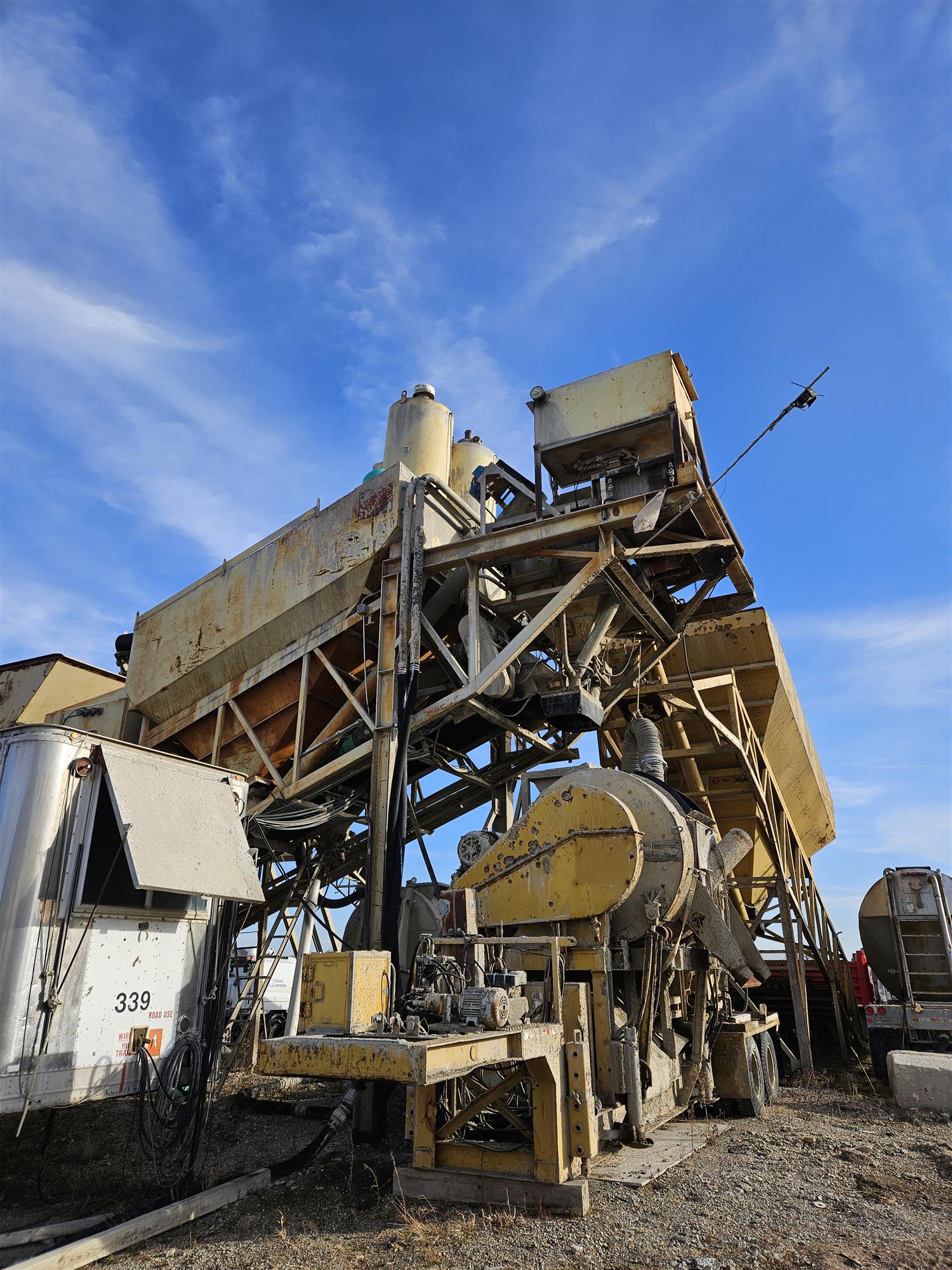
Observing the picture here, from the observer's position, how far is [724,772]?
1517 cm

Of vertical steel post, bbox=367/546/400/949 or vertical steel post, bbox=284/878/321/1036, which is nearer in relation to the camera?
vertical steel post, bbox=367/546/400/949

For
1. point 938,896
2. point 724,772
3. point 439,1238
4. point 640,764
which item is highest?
point 724,772

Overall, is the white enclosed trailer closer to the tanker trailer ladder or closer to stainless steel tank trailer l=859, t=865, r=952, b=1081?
the tanker trailer ladder

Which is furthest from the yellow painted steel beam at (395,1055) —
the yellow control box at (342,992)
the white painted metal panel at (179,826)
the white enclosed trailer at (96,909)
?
the white painted metal panel at (179,826)

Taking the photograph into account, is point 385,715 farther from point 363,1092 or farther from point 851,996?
point 851,996

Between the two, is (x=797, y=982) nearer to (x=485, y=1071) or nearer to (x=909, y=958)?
(x=909, y=958)

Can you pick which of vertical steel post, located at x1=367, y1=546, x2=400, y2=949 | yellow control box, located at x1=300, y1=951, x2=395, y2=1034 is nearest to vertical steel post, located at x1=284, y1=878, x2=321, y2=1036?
vertical steel post, located at x1=367, y1=546, x2=400, y2=949

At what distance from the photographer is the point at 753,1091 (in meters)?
8.59

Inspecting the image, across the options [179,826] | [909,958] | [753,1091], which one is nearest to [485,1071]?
[179,826]

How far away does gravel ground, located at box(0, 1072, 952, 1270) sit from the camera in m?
4.67

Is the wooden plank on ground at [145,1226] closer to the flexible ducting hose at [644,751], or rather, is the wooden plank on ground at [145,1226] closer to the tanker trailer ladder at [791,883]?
the flexible ducting hose at [644,751]

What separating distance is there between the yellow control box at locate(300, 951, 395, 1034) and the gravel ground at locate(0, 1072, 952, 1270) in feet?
3.99

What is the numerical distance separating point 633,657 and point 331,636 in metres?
4.25

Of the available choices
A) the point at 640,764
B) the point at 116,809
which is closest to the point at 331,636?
the point at 640,764
